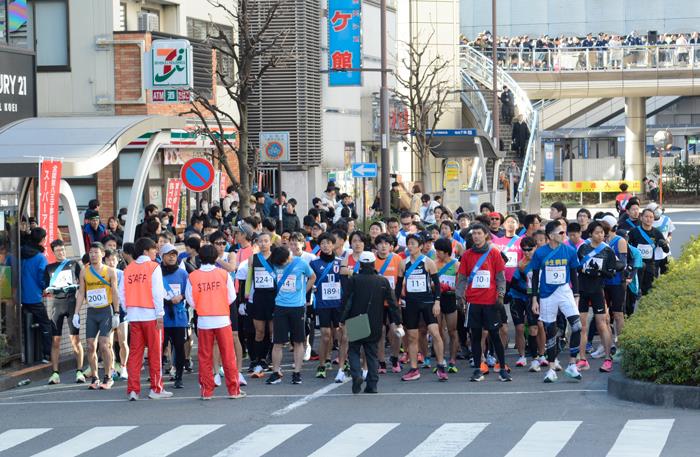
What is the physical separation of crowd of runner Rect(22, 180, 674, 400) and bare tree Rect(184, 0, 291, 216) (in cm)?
747

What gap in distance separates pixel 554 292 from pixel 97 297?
5215mm

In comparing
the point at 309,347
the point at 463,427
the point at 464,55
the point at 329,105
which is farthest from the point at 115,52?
the point at 464,55

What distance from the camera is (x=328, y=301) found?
1569 cm

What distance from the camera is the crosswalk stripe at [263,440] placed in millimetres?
11008

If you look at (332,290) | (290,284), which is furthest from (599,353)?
(290,284)

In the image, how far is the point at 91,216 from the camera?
2291 centimetres

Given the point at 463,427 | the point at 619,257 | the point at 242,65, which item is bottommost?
the point at 463,427

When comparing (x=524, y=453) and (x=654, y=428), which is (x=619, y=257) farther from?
(x=524, y=453)

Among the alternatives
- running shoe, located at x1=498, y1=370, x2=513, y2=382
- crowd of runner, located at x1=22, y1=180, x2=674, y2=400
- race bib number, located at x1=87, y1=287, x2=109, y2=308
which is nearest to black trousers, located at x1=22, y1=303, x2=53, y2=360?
crowd of runner, located at x1=22, y1=180, x2=674, y2=400

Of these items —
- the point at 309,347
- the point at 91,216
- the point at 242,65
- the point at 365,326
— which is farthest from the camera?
the point at 242,65

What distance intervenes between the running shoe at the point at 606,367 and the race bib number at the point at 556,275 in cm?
124

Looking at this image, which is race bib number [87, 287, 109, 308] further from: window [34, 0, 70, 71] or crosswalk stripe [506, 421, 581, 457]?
window [34, 0, 70, 71]

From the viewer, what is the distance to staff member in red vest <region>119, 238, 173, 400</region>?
46.2 ft

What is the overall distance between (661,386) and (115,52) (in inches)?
757
